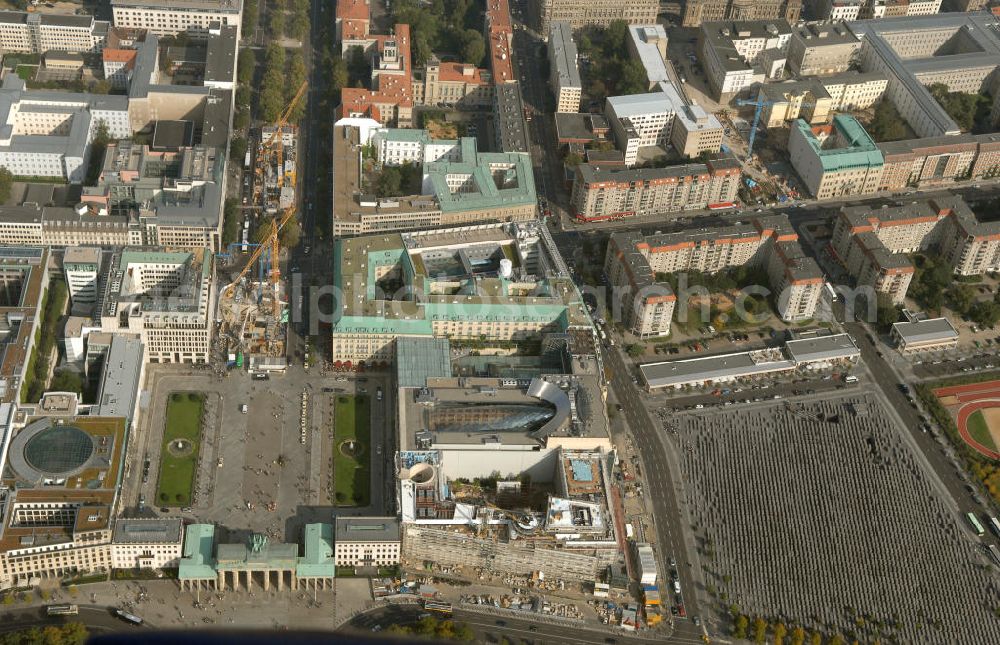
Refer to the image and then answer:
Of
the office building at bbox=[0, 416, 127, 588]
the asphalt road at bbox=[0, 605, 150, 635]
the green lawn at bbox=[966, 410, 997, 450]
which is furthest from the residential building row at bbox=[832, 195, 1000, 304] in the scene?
the asphalt road at bbox=[0, 605, 150, 635]

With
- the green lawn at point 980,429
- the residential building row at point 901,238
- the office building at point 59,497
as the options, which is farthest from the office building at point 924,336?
the office building at point 59,497

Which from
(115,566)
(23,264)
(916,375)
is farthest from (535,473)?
(23,264)

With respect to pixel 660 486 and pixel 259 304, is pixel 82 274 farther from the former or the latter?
pixel 660 486

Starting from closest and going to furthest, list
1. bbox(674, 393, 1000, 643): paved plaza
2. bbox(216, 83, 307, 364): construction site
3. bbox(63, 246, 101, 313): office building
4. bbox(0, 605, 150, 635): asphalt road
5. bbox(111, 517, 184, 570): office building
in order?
bbox(0, 605, 150, 635): asphalt road
bbox(111, 517, 184, 570): office building
bbox(674, 393, 1000, 643): paved plaza
bbox(63, 246, 101, 313): office building
bbox(216, 83, 307, 364): construction site

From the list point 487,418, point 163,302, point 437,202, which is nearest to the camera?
point 487,418

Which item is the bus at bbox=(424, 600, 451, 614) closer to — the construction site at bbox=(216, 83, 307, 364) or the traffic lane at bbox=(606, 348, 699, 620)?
the traffic lane at bbox=(606, 348, 699, 620)

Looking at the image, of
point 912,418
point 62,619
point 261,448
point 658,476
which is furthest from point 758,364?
point 62,619
